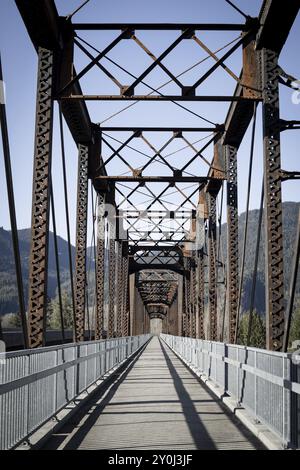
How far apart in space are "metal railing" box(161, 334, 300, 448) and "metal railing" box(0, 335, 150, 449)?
300 centimetres

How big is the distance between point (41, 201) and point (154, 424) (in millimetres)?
5561

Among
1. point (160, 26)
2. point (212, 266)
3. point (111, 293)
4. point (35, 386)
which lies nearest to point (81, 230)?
point (212, 266)

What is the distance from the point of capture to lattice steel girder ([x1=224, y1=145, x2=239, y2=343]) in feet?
64.3

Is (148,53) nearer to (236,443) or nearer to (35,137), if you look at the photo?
(35,137)

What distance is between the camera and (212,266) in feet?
87.5

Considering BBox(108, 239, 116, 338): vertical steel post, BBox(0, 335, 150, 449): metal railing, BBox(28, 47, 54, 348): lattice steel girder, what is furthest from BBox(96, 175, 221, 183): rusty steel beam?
BBox(0, 335, 150, 449): metal railing

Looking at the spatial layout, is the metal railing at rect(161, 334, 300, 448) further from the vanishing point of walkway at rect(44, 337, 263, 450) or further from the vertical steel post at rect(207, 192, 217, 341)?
the vertical steel post at rect(207, 192, 217, 341)

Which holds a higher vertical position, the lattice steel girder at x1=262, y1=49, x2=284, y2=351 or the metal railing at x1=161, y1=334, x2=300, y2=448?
the lattice steel girder at x1=262, y1=49, x2=284, y2=351

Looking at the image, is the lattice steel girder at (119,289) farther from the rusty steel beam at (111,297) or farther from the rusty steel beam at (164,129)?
the rusty steel beam at (164,129)

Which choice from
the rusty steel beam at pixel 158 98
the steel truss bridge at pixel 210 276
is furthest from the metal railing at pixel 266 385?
the rusty steel beam at pixel 158 98

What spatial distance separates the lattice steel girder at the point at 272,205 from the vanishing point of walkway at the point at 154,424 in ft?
6.29

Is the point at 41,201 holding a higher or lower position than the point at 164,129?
lower

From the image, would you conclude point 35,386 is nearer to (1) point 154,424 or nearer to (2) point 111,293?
(1) point 154,424
